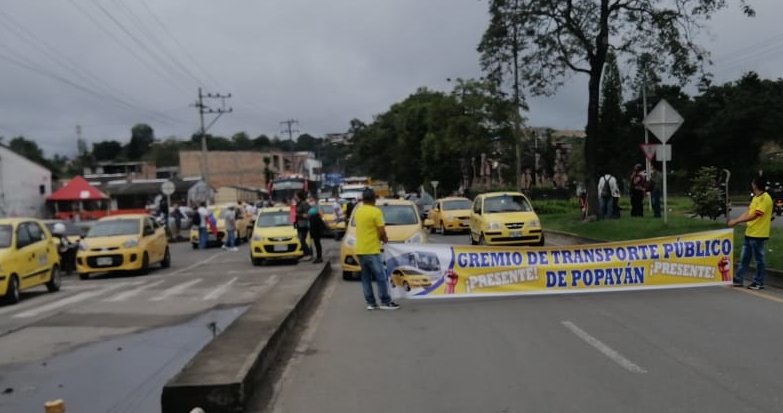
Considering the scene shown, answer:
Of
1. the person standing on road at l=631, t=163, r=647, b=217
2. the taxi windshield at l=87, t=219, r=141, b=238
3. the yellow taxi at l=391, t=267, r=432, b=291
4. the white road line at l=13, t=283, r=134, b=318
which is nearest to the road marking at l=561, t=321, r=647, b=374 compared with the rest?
the yellow taxi at l=391, t=267, r=432, b=291

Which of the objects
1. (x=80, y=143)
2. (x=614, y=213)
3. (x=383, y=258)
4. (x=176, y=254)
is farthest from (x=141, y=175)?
(x=383, y=258)

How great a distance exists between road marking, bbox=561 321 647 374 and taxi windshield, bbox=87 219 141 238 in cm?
1453

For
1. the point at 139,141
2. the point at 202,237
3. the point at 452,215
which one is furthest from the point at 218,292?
the point at 139,141

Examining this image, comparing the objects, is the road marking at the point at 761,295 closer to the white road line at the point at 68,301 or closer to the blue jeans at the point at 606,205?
the white road line at the point at 68,301

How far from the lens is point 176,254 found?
28.5 metres

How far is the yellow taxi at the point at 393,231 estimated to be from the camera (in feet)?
51.0

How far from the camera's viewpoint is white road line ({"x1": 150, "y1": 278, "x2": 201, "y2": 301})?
46.9 ft

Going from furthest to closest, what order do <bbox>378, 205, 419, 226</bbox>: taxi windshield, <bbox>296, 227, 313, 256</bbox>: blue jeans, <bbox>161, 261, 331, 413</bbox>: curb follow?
1. <bbox>296, 227, 313, 256</bbox>: blue jeans
2. <bbox>378, 205, 419, 226</bbox>: taxi windshield
3. <bbox>161, 261, 331, 413</bbox>: curb

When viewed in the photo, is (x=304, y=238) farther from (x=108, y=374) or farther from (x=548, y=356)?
(x=548, y=356)

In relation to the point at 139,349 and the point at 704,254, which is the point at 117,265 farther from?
the point at 704,254

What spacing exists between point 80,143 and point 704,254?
137 meters

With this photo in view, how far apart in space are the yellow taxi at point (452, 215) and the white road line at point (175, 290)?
1434cm

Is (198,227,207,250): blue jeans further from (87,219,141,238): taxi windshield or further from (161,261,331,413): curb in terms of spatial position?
(161,261,331,413): curb

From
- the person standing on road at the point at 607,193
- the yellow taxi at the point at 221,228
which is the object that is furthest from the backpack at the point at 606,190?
the yellow taxi at the point at 221,228
